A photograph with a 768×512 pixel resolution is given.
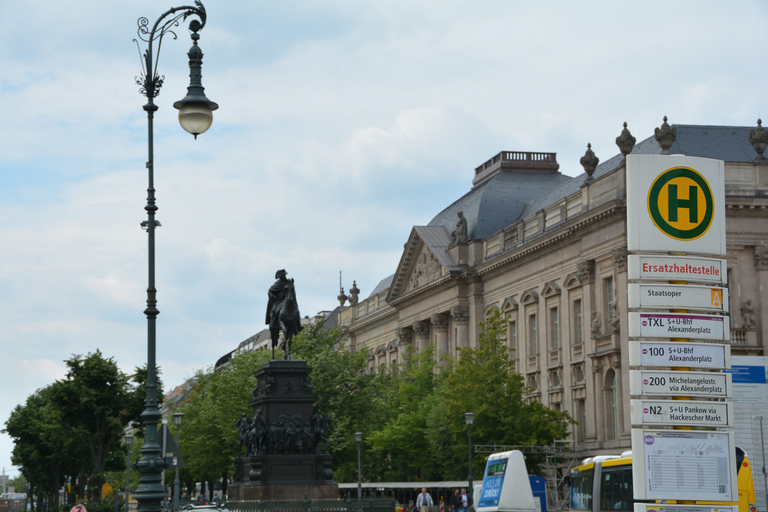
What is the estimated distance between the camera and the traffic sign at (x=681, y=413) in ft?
52.7

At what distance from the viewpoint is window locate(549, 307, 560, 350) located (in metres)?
69.6

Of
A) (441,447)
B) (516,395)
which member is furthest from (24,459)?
(516,395)

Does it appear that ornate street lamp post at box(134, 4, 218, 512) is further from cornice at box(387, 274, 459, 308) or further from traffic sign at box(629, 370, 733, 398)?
cornice at box(387, 274, 459, 308)

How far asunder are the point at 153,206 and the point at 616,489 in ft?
67.9

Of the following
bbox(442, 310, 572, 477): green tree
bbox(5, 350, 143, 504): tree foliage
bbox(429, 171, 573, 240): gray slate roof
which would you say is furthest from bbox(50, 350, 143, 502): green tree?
bbox(429, 171, 573, 240): gray slate roof

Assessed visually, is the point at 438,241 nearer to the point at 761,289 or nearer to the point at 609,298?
the point at 609,298

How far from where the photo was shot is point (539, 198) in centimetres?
8200

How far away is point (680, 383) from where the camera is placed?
16.3 metres

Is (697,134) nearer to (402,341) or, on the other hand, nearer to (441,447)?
(441,447)

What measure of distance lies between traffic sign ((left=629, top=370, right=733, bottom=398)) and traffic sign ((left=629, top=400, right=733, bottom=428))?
125mm

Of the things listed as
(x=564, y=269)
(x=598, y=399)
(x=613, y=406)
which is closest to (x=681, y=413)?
(x=613, y=406)

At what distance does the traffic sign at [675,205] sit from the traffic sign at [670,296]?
575 mm

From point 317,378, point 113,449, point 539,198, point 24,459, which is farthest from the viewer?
point 539,198

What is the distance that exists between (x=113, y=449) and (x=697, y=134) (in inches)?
1333
